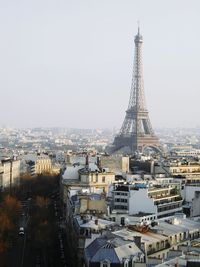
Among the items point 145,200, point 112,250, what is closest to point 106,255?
point 112,250

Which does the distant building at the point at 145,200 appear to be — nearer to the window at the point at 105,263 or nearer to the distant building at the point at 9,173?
the window at the point at 105,263

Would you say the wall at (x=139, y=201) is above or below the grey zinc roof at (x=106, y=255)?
above

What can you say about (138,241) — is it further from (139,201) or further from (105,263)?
(139,201)

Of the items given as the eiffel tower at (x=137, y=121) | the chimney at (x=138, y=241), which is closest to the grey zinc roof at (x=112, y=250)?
the chimney at (x=138, y=241)

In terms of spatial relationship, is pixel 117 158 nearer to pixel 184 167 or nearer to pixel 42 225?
pixel 184 167

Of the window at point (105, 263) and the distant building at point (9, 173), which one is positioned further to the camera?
the distant building at point (9, 173)

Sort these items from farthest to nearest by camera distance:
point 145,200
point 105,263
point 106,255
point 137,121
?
point 137,121 → point 145,200 → point 106,255 → point 105,263

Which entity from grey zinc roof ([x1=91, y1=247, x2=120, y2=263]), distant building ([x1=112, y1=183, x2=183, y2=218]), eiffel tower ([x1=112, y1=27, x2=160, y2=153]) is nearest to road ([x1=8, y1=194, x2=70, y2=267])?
distant building ([x1=112, y1=183, x2=183, y2=218])

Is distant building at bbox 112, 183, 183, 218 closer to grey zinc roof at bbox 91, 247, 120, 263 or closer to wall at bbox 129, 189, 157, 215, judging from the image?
wall at bbox 129, 189, 157, 215
